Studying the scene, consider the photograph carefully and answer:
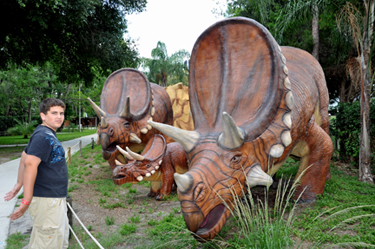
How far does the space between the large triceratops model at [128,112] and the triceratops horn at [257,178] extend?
13.5 ft

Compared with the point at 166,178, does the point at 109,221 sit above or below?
below

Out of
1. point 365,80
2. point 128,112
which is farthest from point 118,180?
point 365,80

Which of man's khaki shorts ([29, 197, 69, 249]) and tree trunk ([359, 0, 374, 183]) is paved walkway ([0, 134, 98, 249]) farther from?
tree trunk ([359, 0, 374, 183])

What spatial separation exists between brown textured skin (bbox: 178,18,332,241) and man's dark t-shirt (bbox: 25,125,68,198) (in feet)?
3.99

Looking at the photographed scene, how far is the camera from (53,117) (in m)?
2.82

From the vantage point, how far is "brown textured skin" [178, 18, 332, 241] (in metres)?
2.62

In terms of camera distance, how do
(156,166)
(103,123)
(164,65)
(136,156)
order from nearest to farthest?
(136,156) → (156,166) → (103,123) → (164,65)

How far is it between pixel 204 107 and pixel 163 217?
2.08m

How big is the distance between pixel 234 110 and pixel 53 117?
1.95 m

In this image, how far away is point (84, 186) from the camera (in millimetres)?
7086

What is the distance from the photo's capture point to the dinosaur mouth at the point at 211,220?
8.52ft

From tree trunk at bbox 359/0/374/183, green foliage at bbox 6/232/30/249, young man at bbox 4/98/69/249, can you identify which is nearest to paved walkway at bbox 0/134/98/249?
green foliage at bbox 6/232/30/249

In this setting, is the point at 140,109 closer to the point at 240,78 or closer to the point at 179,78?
the point at 240,78

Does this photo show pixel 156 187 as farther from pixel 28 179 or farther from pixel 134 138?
pixel 28 179
